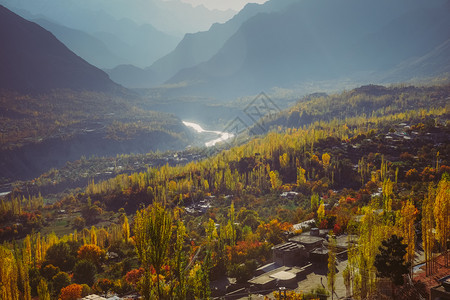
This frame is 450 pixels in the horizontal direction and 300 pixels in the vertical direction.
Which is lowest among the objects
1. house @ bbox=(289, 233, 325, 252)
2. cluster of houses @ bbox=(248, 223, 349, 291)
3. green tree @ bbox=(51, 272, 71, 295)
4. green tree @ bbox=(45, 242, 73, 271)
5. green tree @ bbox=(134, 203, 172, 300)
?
green tree @ bbox=(45, 242, 73, 271)

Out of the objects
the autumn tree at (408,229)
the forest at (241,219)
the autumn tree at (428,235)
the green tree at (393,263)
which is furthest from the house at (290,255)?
the green tree at (393,263)

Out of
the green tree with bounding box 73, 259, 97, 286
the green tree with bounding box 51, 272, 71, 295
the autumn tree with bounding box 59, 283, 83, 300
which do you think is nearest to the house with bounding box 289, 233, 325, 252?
the autumn tree with bounding box 59, 283, 83, 300

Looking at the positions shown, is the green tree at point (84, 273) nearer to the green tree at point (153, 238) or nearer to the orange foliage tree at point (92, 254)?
the orange foliage tree at point (92, 254)

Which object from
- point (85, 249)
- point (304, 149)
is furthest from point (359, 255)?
point (304, 149)

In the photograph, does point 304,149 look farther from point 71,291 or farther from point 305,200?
point 71,291

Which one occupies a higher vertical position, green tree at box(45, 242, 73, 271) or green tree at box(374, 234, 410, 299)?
green tree at box(374, 234, 410, 299)

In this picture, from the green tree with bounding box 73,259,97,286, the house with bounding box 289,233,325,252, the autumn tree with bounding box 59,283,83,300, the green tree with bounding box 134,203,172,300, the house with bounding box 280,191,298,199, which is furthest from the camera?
the house with bounding box 280,191,298,199

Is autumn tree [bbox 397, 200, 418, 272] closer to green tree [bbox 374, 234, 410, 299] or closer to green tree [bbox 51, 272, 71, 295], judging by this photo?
green tree [bbox 374, 234, 410, 299]

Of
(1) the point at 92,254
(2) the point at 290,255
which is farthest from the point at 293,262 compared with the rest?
(1) the point at 92,254

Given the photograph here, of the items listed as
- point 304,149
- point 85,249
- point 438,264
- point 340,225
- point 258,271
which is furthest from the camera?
point 304,149
